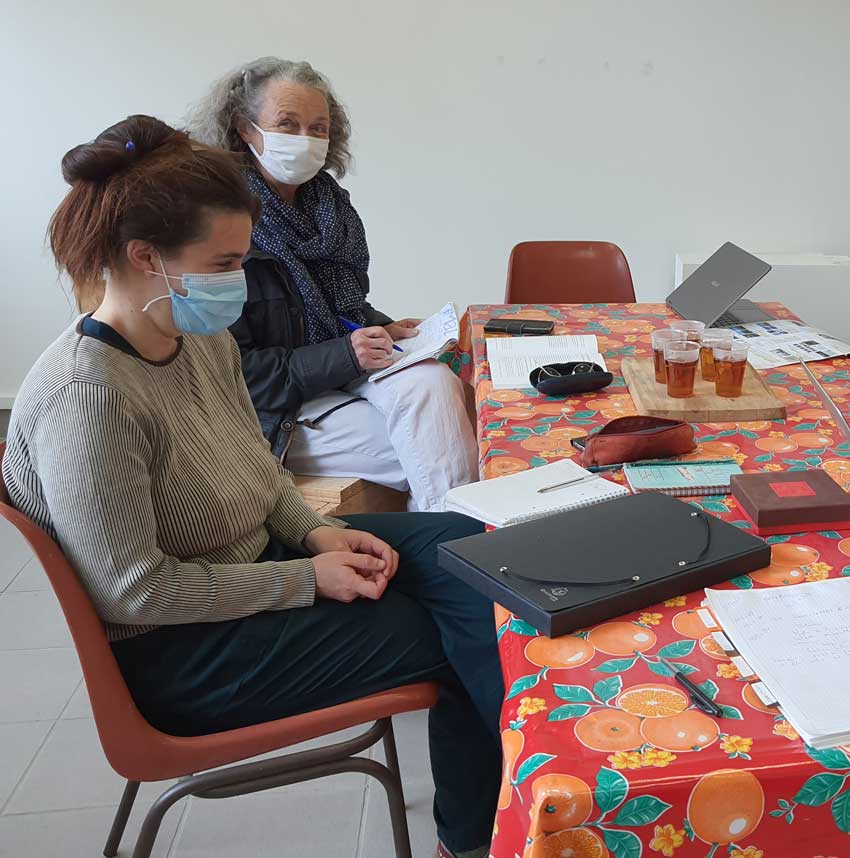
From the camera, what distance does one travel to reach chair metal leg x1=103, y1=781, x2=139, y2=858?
4.91ft

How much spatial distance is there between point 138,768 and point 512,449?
69 cm

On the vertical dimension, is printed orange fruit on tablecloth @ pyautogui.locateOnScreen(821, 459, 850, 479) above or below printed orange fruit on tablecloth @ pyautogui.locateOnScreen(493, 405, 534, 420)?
above

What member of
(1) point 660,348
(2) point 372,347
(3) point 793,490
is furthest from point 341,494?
(3) point 793,490

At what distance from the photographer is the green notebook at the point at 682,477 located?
1.20 metres

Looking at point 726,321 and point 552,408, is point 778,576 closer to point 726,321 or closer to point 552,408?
point 552,408

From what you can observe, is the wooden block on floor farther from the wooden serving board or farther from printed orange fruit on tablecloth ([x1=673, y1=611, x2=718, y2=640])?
printed orange fruit on tablecloth ([x1=673, y1=611, x2=718, y2=640])

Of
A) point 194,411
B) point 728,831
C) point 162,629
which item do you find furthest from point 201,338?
point 728,831

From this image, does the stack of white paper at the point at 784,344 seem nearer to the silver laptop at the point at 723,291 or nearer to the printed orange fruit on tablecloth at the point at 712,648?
the silver laptop at the point at 723,291

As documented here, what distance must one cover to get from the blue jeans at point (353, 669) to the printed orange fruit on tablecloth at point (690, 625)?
0.36 m

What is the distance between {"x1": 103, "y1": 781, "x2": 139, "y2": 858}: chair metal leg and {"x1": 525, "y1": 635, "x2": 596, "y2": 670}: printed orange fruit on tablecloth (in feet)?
3.03

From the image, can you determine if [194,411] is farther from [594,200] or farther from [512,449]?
[594,200]

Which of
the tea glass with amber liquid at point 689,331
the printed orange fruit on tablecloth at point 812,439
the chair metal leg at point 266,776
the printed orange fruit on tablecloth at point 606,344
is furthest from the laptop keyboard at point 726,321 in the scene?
the chair metal leg at point 266,776

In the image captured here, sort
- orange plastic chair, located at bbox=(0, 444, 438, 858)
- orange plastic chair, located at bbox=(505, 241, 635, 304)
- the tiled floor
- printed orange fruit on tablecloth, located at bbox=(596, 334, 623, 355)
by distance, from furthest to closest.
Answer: orange plastic chair, located at bbox=(505, 241, 635, 304) → printed orange fruit on tablecloth, located at bbox=(596, 334, 623, 355) → the tiled floor → orange plastic chair, located at bbox=(0, 444, 438, 858)

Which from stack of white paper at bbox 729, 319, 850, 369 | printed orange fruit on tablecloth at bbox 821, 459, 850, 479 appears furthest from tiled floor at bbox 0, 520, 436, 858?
stack of white paper at bbox 729, 319, 850, 369
